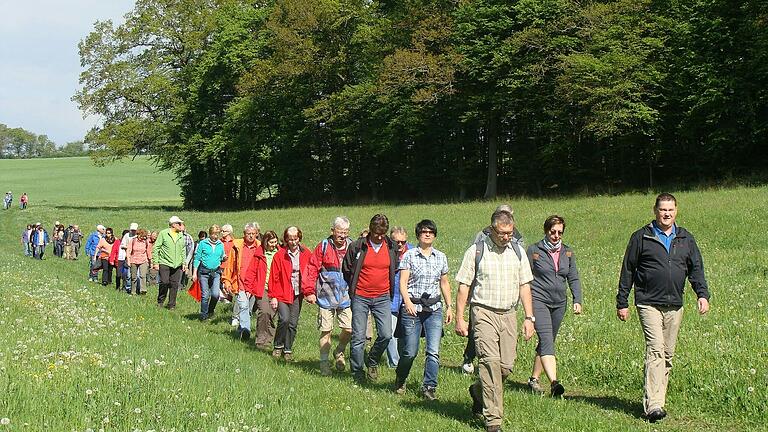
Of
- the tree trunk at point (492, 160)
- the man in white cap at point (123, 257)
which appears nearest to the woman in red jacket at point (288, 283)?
the man in white cap at point (123, 257)

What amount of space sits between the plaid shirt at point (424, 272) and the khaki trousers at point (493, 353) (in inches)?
53.9

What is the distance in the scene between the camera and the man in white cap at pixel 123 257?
68.3 feet

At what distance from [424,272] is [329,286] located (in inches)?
79.8

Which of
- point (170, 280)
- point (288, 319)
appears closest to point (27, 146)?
point (170, 280)

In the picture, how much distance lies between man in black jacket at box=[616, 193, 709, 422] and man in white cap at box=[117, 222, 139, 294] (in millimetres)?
15408

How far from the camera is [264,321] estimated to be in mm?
12727

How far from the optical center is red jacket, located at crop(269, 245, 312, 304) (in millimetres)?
11508

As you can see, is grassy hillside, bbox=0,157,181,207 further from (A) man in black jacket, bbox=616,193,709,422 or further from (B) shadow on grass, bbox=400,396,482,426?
(A) man in black jacket, bbox=616,193,709,422

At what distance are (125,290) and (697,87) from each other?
27.9 meters

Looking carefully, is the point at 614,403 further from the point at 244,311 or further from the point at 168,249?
the point at 168,249

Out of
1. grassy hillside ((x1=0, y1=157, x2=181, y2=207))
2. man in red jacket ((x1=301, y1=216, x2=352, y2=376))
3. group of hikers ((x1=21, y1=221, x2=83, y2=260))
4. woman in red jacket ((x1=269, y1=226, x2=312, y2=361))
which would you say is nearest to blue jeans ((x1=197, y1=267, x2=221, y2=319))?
woman in red jacket ((x1=269, y1=226, x2=312, y2=361))

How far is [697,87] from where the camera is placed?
121 feet

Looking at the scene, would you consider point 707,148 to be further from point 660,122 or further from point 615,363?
point 615,363

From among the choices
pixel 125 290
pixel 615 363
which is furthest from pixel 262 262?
pixel 125 290
